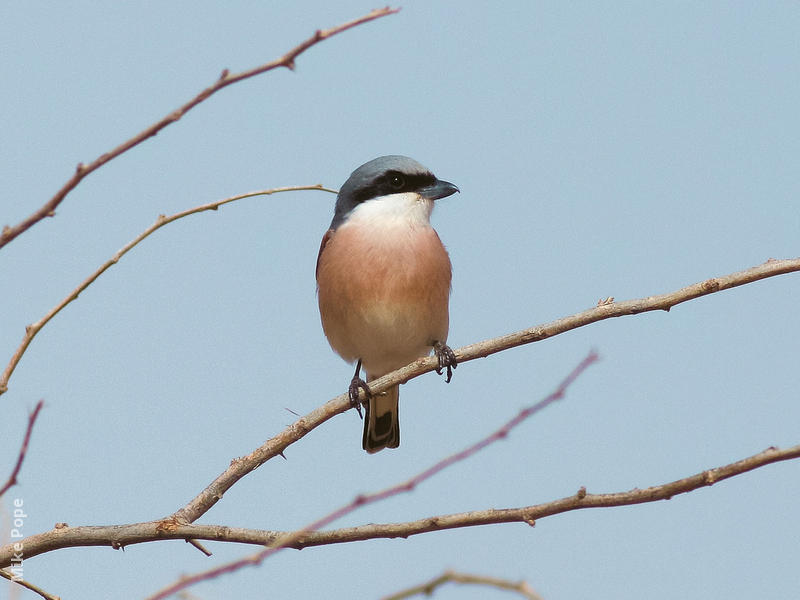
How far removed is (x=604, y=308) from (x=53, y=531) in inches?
82.6

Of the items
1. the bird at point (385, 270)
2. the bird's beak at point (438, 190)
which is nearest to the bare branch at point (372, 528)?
the bird at point (385, 270)

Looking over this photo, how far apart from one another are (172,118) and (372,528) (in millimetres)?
1356

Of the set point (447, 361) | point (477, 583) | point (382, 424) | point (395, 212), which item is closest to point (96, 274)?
point (477, 583)

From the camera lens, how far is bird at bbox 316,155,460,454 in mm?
5715

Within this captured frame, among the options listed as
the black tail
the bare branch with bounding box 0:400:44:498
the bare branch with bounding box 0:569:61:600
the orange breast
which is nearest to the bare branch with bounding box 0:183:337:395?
the bare branch with bounding box 0:400:44:498

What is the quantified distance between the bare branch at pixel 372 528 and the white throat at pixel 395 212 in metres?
3.12

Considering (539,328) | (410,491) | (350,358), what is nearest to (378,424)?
(350,358)

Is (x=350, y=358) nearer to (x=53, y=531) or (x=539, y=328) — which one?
(x=539, y=328)

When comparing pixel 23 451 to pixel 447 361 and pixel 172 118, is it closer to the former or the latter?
pixel 172 118

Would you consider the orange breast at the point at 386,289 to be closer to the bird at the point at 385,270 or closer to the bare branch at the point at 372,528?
the bird at the point at 385,270

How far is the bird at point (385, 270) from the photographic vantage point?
5.71 m

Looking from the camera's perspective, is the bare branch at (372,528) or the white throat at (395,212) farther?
the white throat at (395,212)

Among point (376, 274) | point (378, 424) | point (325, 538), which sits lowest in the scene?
point (325, 538)

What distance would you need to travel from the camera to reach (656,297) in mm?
3373
